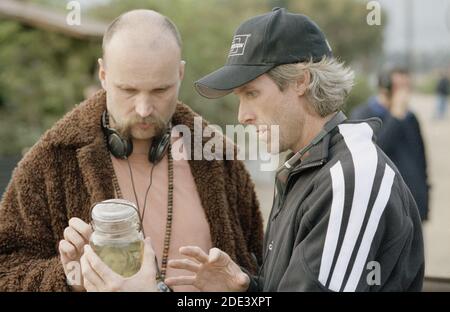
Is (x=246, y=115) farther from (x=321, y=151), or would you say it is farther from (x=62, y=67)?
(x=62, y=67)

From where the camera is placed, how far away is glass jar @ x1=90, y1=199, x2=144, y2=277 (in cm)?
176

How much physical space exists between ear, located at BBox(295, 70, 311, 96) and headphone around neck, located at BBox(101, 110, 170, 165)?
724 millimetres

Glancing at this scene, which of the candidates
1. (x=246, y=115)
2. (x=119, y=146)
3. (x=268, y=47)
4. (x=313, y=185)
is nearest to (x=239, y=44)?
(x=268, y=47)

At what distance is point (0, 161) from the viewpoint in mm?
4816

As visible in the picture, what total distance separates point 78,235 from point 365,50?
26253 mm

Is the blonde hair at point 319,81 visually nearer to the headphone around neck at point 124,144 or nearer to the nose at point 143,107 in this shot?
the nose at point 143,107

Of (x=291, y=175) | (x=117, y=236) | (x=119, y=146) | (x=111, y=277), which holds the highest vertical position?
(x=119, y=146)

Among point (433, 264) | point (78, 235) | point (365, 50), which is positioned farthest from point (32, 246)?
point (365, 50)

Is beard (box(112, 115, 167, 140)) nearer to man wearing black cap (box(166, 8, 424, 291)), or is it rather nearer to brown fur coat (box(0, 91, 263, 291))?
brown fur coat (box(0, 91, 263, 291))

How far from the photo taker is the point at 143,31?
2449 mm

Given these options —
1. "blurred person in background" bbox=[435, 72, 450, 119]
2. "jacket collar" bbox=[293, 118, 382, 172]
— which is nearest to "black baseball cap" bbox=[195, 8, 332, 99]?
"jacket collar" bbox=[293, 118, 382, 172]

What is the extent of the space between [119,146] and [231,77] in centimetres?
66

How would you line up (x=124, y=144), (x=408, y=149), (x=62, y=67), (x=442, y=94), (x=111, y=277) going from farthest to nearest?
(x=442, y=94)
(x=62, y=67)
(x=408, y=149)
(x=124, y=144)
(x=111, y=277)

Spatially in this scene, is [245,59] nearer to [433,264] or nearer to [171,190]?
[171,190]
